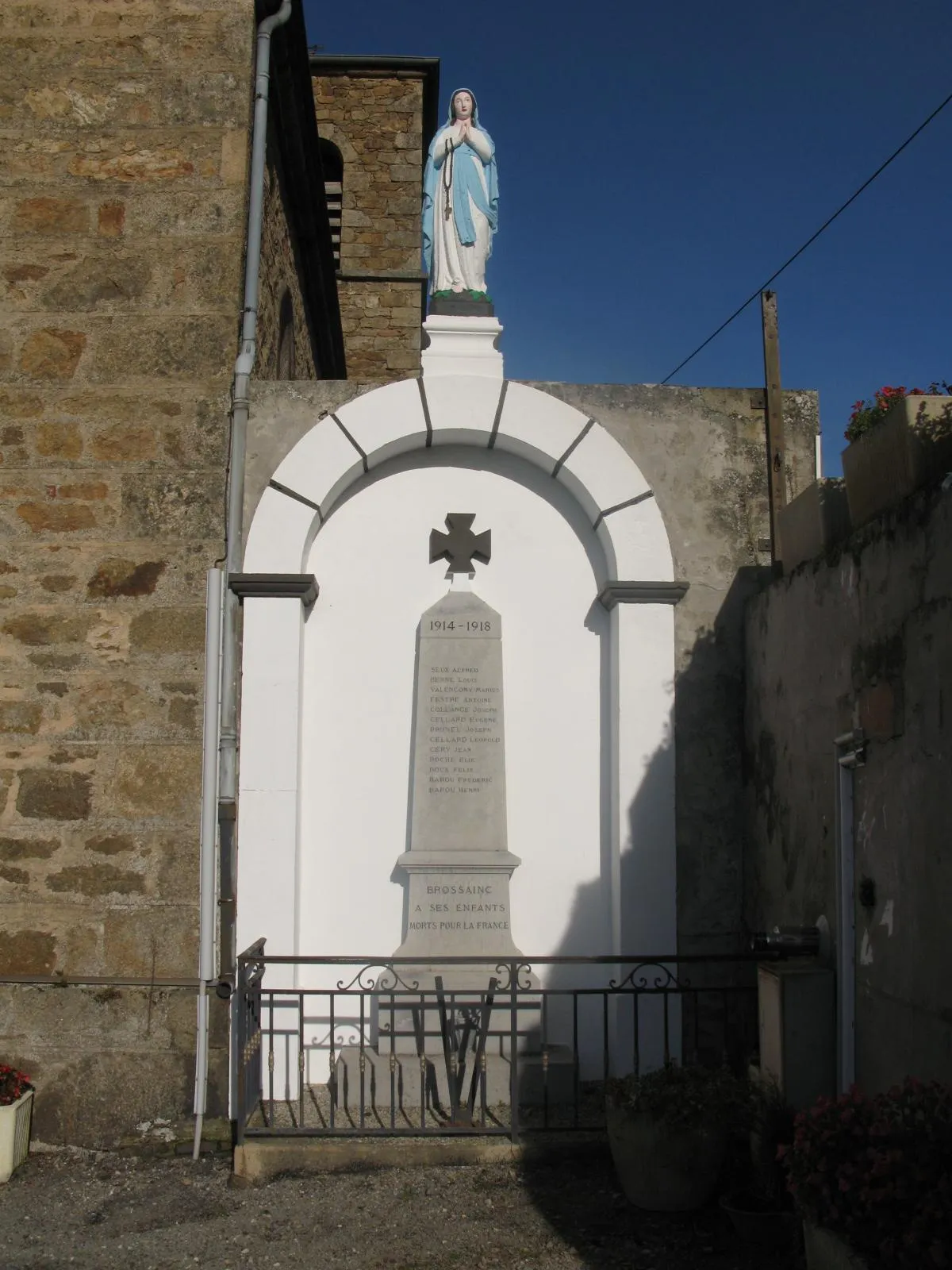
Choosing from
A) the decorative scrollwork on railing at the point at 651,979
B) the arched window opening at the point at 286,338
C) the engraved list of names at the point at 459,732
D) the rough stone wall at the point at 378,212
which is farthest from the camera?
the rough stone wall at the point at 378,212

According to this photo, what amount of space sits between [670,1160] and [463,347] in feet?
15.2

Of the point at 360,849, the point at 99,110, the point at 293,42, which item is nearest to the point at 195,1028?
the point at 360,849

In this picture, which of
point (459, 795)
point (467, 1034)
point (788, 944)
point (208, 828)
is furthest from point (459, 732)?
point (788, 944)

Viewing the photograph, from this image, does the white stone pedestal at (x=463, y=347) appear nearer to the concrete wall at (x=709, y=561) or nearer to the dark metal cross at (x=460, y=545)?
the concrete wall at (x=709, y=561)

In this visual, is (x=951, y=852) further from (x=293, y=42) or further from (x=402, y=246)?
(x=402, y=246)

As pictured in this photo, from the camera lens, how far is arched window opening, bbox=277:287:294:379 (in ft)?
30.7

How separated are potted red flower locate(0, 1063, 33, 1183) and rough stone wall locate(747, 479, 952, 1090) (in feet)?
12.6

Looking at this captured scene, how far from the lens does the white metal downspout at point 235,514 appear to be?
6.41m

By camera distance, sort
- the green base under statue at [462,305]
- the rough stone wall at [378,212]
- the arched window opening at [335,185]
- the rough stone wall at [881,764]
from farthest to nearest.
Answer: the arched window opening at [335,185] < the rough stone wall at [378,212] < the green base under statue at [462,305] < the rough stone wall at [881,764]

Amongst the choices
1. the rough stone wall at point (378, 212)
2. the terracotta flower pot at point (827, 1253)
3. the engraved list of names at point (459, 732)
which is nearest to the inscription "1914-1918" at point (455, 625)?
the engraved list of names at point (459, 732)

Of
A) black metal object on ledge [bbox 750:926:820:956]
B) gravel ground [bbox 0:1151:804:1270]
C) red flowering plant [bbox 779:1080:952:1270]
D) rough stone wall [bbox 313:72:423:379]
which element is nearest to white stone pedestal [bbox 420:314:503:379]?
black metal object on ledge [bbox 750:926:820:956]

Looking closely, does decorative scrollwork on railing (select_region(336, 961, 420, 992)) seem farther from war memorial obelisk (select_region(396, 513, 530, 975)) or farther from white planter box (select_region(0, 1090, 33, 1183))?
white planter box (select_region(0, 1090, 33, 1183))

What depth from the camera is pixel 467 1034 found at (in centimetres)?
632

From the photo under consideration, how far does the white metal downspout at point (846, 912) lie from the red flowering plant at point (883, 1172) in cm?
118
